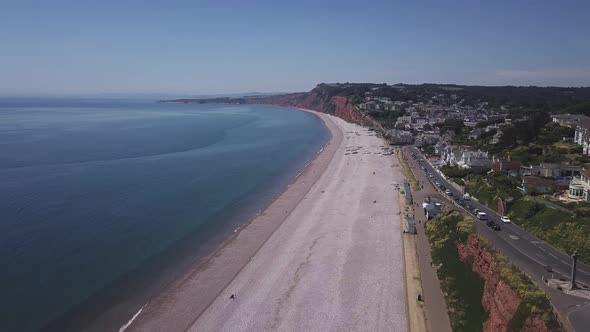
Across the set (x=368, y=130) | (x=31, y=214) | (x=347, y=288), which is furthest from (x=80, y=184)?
(x=368, y=130)

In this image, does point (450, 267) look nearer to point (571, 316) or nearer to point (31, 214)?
point (571, 316)

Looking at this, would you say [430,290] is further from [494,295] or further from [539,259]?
[539,259]

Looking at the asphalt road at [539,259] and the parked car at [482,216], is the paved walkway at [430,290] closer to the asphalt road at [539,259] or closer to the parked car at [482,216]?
the asphalt road at [539,259]

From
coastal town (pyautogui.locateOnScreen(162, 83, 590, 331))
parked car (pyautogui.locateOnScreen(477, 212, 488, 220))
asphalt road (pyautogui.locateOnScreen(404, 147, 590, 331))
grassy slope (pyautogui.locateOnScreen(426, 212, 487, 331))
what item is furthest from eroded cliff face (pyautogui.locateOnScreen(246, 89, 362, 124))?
asphalt road (pyautogui.locateOnScreen(404, 147, 590, 331))

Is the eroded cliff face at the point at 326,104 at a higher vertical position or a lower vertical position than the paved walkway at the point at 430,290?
higher

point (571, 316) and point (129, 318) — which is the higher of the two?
point (571, 316)

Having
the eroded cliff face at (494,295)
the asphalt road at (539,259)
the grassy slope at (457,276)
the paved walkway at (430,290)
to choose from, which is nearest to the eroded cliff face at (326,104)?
the paved walkway at (430,290)
